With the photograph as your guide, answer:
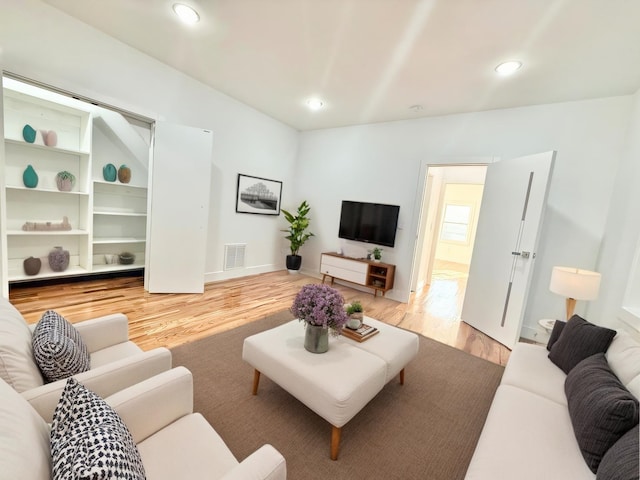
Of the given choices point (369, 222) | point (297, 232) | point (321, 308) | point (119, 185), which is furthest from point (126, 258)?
point (321, 308)

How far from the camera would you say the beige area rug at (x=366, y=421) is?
4.87 feet

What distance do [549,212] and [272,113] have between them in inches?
166

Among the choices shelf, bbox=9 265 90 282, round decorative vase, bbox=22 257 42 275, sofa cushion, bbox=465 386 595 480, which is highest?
sofa cushion, bbox=465 386 595 480

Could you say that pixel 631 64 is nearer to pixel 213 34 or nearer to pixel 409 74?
pixel 409 74

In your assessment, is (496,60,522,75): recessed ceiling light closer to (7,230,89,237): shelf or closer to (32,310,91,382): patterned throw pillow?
(32,310,91,382): patterned throw pillow

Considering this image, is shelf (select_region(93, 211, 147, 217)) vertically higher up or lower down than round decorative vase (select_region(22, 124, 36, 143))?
lower down

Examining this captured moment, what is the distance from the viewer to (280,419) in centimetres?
175

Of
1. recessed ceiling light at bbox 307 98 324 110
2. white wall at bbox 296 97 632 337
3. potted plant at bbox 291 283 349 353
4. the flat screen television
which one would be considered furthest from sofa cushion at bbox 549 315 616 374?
recessed ceiling light at bbox 307 98 324 110

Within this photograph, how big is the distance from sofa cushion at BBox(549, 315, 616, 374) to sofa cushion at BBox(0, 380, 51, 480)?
8.08 feet

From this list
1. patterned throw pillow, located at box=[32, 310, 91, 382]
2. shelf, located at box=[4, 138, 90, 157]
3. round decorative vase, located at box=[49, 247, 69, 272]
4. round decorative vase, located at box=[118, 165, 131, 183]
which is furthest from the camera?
round decorative vase, located at box=[118, 165, 131, 183]

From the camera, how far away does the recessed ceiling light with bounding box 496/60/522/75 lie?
8.30ft

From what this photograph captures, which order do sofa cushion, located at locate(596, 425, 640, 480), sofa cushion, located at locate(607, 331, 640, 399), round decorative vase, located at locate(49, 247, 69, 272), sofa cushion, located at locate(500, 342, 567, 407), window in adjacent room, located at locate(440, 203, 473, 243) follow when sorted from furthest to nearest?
window in adjacent room, located at locate(440, 203, 473, 243), round decorative vase, located at locate(49, 247, 69, 272), sofa cushion, located at locate(500, 342, 567, 407), sofa cushion, located at locate(607, 331, 640, 399), sofa cushion, located at locate(596, 425, 640, 480)

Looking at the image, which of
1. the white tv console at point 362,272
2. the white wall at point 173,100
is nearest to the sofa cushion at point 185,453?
the white wall at point 173,100

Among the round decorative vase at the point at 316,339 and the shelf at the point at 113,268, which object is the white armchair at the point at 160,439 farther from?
the shelf at the point at 113,268
